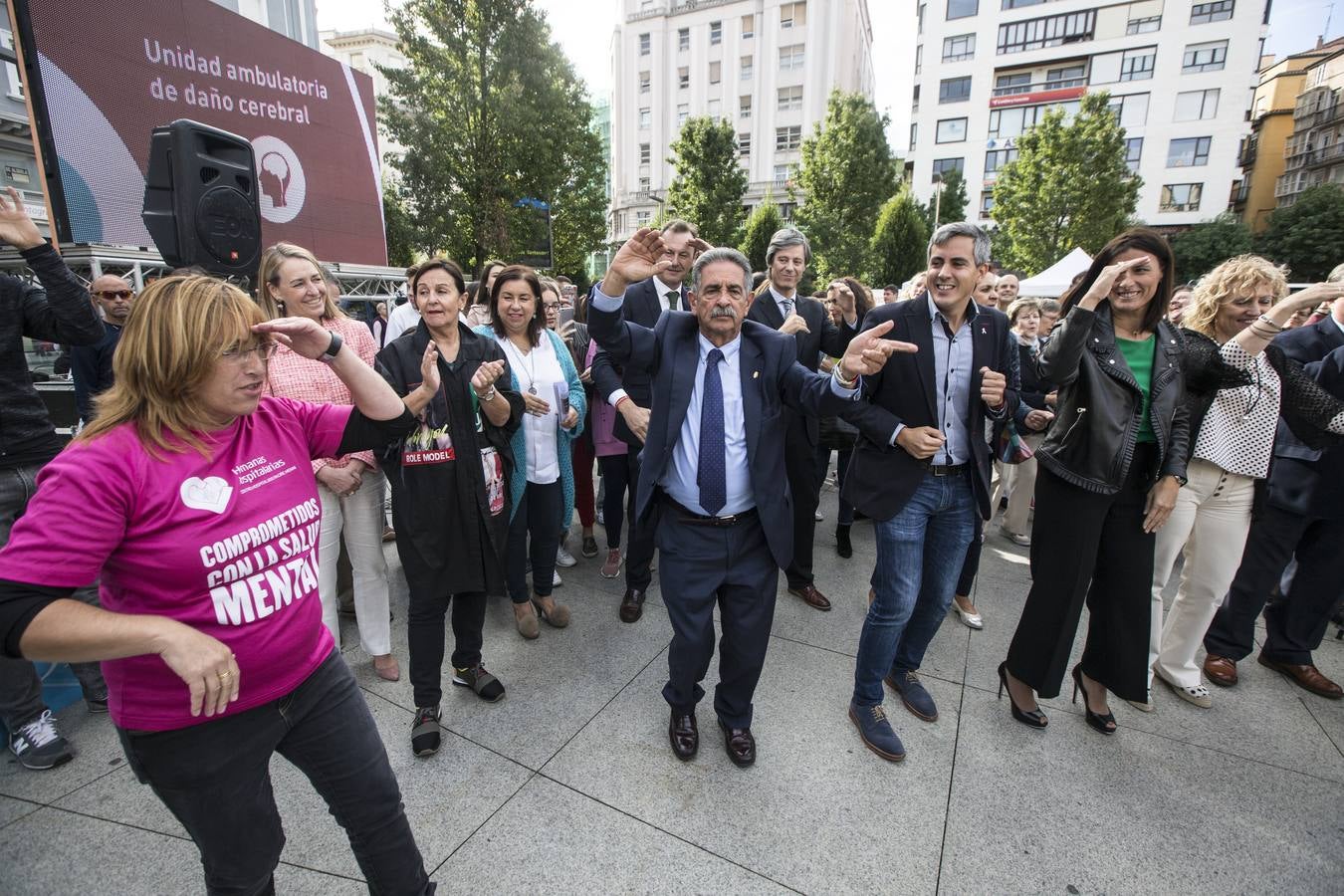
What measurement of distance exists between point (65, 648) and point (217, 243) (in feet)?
6.92

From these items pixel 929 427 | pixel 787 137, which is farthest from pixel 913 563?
pixel 787 137

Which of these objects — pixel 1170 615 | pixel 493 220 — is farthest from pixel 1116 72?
pixel 1170 615

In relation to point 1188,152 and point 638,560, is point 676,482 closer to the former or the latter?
point 638,560

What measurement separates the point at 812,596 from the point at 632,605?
4.16 ft

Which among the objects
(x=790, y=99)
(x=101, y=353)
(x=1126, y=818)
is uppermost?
(x=790, y=99)

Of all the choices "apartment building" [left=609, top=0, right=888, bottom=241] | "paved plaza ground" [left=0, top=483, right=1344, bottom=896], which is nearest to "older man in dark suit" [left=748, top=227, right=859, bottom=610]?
"paved plaza ground" [left=0, top=483, right=1344, bottom=896]

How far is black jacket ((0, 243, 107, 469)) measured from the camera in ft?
8.55

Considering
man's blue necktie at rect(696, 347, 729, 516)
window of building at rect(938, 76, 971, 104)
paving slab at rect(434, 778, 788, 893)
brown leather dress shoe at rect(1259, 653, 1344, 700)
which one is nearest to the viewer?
paving slab at rect(434, 778, 788, 893)

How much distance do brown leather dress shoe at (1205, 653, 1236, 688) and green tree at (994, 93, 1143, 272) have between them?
25.1 m

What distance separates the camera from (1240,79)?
34125mm

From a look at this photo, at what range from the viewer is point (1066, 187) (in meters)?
22.9

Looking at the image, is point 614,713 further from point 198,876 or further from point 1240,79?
point 1240,79

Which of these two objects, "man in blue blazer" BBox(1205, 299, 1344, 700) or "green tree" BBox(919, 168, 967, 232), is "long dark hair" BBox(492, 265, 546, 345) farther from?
"green tree" BBox(919, 168, 967, 232)

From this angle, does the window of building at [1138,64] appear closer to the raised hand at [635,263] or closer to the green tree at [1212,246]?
the green tree at [1212,246]
